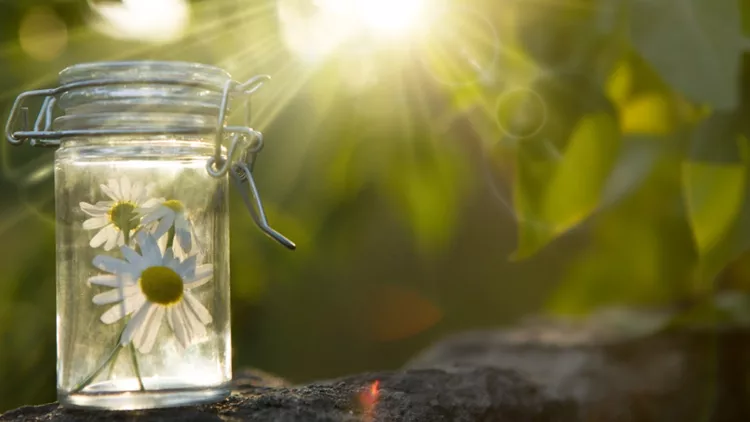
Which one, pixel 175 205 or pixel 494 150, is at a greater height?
pixel 494 150

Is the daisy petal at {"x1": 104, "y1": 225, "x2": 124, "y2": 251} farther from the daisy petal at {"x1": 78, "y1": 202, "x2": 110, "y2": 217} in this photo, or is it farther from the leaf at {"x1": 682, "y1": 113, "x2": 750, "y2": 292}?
the leaf at {"x1": 682, "y1": 113, "x2": 750, "y2": 292}

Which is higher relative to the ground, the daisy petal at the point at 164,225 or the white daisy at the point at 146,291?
the daisy petal at the point at 164,225

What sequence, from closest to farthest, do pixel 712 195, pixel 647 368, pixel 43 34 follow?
pixel 712 195 < pixel 43 34 < pixel 647 368

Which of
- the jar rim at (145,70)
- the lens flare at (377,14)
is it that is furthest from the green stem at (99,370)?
the lens flare at (377,14)

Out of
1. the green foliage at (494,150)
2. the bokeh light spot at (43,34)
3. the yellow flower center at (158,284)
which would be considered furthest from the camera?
the bokeh light spot at (43,34)

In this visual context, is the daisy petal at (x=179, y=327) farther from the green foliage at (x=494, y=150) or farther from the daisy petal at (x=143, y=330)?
the green foliage at (x=494, y=150)

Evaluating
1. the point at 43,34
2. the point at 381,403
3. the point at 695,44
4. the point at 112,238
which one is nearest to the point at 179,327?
the point at 112,238

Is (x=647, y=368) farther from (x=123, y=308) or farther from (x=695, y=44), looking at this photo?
(x=123, y=308)

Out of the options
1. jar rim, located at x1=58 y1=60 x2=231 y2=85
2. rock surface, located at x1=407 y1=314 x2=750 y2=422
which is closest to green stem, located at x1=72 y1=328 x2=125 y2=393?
jar rim, located at x1=58 y1=60 x2=231 y2=85
